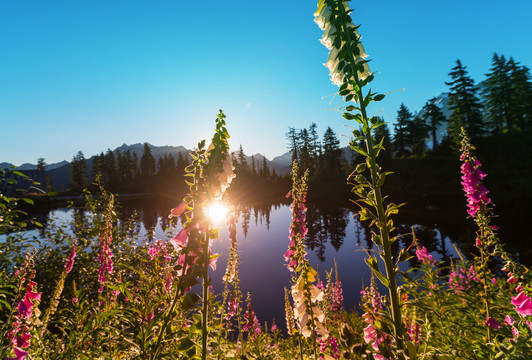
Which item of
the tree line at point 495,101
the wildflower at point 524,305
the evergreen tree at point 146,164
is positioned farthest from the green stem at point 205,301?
the evergreen tree at point 146,164

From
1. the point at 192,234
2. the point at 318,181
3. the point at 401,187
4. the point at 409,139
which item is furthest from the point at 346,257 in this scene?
the point at 409,139

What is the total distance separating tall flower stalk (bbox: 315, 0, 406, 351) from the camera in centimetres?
106

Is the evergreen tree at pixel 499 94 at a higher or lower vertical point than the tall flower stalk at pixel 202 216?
higher

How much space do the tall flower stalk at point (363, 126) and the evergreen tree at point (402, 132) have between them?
2537 inches

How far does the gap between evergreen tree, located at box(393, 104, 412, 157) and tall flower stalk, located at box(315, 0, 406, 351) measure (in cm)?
6443

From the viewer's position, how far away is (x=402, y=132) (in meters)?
56.9

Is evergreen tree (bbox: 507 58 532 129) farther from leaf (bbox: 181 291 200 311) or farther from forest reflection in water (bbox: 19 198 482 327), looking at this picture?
leaf (bbox: 181 291 200 311)

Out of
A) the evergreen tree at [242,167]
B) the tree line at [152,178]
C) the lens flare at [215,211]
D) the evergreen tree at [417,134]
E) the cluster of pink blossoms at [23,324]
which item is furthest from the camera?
the evergreen tree at [242,167]

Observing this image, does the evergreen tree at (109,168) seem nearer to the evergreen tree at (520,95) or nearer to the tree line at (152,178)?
the tree line at (152,178)

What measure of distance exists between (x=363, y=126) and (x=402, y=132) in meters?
66.1

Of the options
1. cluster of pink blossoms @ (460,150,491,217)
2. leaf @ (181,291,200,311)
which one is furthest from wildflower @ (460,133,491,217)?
leaf @ (181,291,200,311)

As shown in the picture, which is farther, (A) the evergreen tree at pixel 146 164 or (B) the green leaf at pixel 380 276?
(A) the evergreen tree at pixel 146 164

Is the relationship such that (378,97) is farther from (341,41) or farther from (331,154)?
(331,154)

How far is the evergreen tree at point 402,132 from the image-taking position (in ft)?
185
